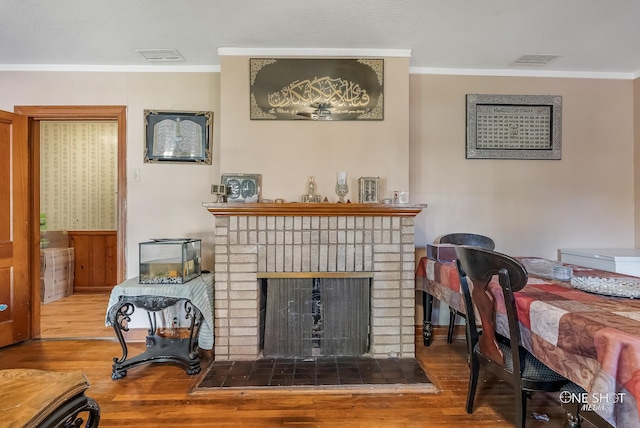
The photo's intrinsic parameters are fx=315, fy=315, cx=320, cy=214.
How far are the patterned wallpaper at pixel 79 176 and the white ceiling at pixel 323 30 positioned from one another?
6.28ft

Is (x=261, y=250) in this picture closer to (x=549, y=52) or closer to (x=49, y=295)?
(x=549, y=52)

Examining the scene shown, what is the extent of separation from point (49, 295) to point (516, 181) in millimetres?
5505

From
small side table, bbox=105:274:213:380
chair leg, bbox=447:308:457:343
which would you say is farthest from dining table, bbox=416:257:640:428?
small side table, bbox=105:274:213:380

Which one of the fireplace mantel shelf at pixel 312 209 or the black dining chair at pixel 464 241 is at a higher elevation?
the fireplace mantel shelf at pixel 312 209

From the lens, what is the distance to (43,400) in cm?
103

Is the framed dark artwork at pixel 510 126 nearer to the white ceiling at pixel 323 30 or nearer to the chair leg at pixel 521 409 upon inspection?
the white ceiling at pixel 323 30

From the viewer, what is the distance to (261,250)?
92.0 inches

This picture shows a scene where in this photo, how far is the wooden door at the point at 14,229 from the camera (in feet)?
8.55

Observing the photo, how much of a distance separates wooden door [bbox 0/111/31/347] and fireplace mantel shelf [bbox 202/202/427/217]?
1808mm

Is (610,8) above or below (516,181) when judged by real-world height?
above

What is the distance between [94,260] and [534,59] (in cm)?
575

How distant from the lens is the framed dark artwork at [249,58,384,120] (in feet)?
8.29

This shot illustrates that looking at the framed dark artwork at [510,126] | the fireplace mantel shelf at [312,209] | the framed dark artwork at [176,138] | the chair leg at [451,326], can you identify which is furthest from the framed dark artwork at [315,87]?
A: the chair leg at [451,326]

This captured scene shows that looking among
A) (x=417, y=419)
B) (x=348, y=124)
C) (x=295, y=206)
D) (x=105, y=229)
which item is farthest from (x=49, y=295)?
(x=417, y=419)
